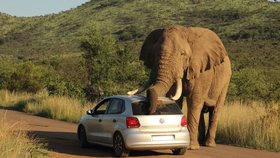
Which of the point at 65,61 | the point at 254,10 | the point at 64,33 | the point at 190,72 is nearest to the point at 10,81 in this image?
the point at 65,61

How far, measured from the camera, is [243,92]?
30453 mm

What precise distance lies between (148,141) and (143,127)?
32cm

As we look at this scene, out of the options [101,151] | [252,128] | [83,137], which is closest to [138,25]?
[252,128]

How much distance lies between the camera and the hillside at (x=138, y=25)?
69.1 metres

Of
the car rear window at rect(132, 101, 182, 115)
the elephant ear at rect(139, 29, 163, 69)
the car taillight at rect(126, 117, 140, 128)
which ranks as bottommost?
the car taillight at rect(126, 117, 140, 128)

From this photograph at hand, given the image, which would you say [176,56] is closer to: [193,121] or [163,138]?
[193,121]

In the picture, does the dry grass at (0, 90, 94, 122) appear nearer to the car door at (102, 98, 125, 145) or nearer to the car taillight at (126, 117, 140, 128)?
the car door at (102, 98, 125, 145)

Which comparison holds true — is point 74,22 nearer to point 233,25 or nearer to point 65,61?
point 233,25

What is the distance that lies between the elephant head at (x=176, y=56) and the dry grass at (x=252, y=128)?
2.27 meters

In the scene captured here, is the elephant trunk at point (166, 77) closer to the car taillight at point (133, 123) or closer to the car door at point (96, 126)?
the car taillight at point (133, 123)

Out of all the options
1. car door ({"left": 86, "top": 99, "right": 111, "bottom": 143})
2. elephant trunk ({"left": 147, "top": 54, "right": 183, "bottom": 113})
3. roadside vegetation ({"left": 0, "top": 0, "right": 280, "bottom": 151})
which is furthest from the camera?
roadside vegetation ({"left": 0, "top": 0, "right": 280, "bottom": 151})

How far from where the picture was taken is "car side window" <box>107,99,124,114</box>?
45.0 feet

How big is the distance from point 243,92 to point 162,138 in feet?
58.8

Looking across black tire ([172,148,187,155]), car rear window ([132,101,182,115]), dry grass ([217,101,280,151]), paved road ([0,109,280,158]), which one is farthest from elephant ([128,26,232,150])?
black tire ([172,148,187,155])
